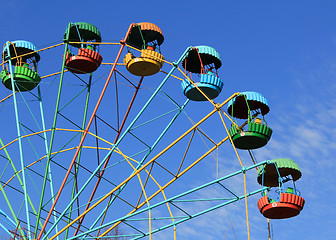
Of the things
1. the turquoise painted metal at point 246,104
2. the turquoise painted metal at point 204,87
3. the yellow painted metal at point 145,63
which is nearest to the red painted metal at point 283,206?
the turquoise painted metal at point 246,104

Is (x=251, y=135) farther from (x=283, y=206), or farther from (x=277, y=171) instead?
(x=283, y=206)

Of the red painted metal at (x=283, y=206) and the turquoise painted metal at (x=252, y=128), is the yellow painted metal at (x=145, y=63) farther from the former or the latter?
the red painted metal at (x=283, y=206)

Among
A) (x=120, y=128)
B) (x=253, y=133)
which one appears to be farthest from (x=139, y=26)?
(x=253, y=133)

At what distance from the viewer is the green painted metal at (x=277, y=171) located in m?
36.2

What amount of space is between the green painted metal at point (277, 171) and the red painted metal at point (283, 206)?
1462mm

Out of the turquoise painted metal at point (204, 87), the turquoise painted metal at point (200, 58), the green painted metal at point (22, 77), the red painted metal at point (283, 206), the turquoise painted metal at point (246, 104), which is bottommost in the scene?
the red painted metal at point (283, 206)

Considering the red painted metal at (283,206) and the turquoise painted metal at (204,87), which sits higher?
the turquoise painted metal at (204,87)

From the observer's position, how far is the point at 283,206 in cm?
3447

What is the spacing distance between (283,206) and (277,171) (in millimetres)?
1908

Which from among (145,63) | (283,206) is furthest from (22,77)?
(283,206)

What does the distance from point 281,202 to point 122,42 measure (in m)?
10.6

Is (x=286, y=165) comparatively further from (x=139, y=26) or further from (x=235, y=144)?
(x=139, y=26)

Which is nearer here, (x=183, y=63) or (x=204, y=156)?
(x=204, y=156)

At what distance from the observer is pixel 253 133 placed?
34.7m
